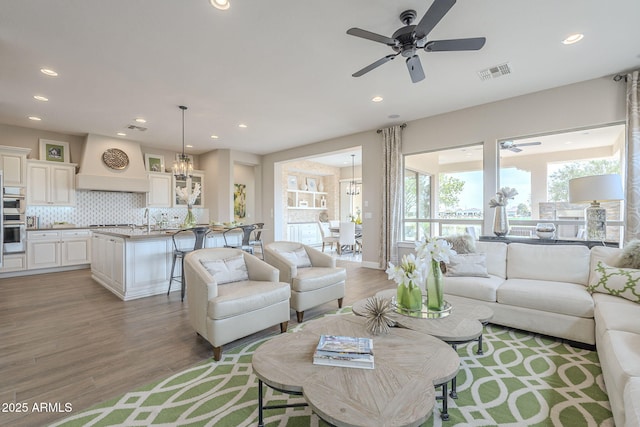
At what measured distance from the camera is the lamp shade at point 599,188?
3.05 metres

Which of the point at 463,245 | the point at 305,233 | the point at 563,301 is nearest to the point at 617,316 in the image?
the point at 563,301

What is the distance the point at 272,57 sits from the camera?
10.6ft

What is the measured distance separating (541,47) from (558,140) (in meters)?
1.89

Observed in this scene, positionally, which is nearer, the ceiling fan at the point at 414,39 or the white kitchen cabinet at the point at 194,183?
the ceiling fan at the point at 414,39

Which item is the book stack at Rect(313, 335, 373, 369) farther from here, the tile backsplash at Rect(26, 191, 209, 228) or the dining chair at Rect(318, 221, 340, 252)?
the tile backsplash at Rect(26, 191, 209, 228)

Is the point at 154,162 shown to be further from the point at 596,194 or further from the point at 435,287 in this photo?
the point at 596,194

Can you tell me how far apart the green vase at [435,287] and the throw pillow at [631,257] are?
181 cm

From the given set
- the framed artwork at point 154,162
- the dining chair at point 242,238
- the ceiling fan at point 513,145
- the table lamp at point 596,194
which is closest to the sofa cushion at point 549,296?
the table lamp at point 596,194

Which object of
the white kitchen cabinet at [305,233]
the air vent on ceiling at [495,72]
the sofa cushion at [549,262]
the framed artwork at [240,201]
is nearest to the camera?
the sofa cushion at [549,262]

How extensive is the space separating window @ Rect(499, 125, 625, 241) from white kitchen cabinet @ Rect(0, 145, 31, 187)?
8577mm

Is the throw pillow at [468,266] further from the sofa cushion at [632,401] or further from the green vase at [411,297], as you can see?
the sofa cushion at [632,401]

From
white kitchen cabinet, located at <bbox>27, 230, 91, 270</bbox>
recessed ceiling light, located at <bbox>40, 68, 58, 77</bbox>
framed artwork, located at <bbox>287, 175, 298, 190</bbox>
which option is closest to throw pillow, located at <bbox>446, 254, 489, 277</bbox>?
recessed ceiling light, located at <bbox>40, 68, 58, 77</bbox>

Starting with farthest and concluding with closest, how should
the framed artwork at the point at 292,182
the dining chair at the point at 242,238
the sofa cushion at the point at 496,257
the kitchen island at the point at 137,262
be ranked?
the framed artwork at the point at 292,182 → the dining chair at the point at 242,238 → the kitchen island at the point at 137,262 → the sofa cushion at the point at 496,257

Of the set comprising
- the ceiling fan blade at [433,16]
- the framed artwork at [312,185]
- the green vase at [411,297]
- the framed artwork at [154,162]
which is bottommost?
the green vase at [411,297]
